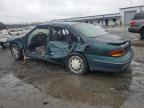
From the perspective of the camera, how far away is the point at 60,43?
6273 millimetres

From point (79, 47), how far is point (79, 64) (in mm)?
500

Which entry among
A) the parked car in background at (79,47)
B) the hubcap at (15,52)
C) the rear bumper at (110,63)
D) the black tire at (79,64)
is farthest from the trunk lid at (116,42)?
the hubcap at (15,52)

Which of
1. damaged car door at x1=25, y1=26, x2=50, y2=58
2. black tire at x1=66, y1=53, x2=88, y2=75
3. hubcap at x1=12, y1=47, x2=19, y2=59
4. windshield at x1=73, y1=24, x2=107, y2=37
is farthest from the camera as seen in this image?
hubcap at x1=12, y1=47, x2=19, y2=59

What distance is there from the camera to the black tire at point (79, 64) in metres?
5.73

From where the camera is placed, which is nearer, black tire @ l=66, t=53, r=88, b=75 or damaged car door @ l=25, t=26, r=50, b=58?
black tire @ l=66, t=53, r=88, b=75

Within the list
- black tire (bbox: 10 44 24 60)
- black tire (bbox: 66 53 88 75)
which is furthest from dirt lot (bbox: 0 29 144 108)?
black tire (bbox: 10 44 24 60)

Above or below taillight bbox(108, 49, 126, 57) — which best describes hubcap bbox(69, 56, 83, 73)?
below

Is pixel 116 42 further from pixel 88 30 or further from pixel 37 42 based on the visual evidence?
pixel 37 42

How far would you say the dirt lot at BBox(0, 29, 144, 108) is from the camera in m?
4.20

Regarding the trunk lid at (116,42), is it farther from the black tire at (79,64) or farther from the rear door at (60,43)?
the rear door at (60,43)

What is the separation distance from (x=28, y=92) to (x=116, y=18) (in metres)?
48.8

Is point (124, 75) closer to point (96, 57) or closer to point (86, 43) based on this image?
point (96, 57)

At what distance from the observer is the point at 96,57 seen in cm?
549

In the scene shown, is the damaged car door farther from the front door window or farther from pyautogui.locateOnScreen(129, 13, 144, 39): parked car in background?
pyautogui.locateOnScreen(129, 13, 144, 39): parked car in background
